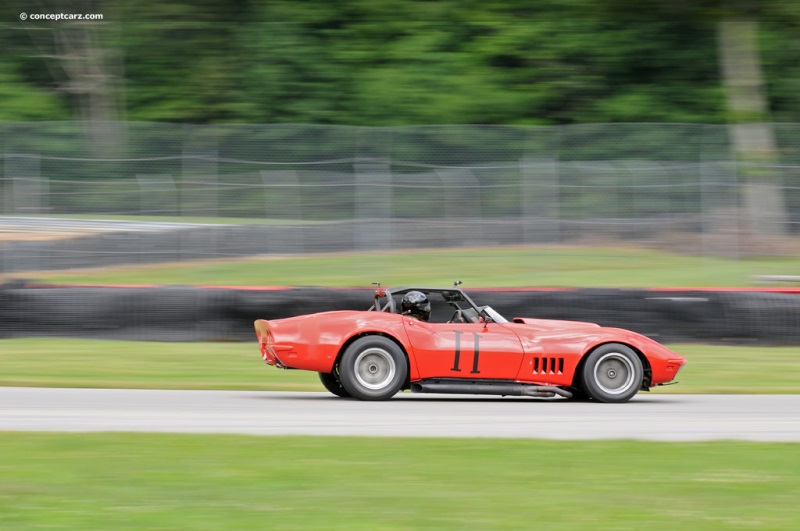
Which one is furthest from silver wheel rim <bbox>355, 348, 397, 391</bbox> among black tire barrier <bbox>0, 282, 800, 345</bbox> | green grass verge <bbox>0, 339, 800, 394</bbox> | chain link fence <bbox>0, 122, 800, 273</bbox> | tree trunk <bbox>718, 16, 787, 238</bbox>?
tree trunk <bbox>718, 16, 787, 238</bbox>

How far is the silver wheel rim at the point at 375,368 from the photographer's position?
29.7 feet

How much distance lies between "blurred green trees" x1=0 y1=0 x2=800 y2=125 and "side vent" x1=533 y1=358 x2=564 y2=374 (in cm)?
1714

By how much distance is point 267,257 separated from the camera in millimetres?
17750

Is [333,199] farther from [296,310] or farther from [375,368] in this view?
[375,368]

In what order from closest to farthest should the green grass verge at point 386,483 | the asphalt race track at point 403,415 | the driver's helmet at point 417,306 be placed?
1. the green grass verge at point 386,483
2. the asphalt race track at point 403,415
3. the driver's helmet at point 417,306

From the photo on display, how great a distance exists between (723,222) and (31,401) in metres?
12.4

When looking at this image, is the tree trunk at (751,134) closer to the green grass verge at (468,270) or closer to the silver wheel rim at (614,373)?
the green grass verge at (468,270)

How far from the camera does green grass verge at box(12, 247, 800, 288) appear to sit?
56.6 feet

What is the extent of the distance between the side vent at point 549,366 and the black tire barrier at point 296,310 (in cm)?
437

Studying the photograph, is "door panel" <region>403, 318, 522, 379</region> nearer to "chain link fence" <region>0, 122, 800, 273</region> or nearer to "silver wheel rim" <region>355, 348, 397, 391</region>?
"silver wheel rim" <region>355, 348, 397, 391</region>

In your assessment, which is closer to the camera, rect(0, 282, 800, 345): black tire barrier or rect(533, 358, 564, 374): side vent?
rect(533, 358, 564, 374): side vent

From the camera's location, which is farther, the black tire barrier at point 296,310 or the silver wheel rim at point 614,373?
the black tire barrier at point 296,310

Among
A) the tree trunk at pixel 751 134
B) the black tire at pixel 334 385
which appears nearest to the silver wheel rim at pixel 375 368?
the black tire at pixel 334 385

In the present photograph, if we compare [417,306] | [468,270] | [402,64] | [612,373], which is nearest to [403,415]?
[417,306]
